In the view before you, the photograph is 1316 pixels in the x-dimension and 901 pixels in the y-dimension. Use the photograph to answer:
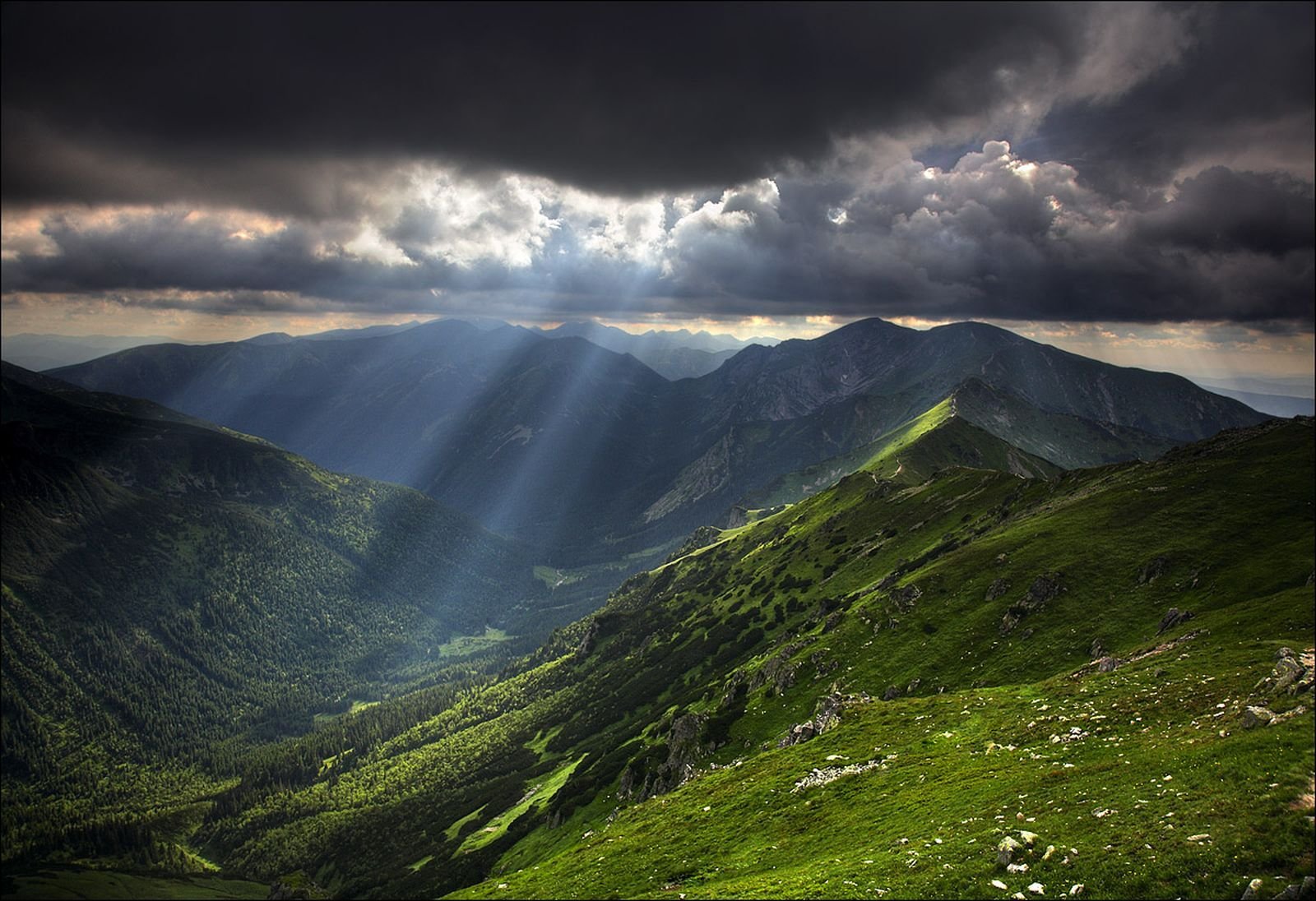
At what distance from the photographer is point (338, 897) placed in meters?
169

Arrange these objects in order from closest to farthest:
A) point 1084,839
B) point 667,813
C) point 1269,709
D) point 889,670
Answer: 1. point 1084,839
2. point 1269,709
3. point 667,813
4. point 889,670

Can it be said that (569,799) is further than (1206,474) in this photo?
Yes

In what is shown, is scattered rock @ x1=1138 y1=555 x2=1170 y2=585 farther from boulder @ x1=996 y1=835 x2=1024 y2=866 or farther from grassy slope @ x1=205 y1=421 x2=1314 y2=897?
boulder @ x1=996 y1=835 x2=1024 y2=866

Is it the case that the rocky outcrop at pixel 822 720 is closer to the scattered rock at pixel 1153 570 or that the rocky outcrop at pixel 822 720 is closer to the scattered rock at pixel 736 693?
the scattered rock at pixel 736 693

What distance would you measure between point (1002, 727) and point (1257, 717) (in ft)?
68.7

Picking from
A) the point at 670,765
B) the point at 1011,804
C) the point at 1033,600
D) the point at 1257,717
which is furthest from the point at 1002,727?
the point at 670,765

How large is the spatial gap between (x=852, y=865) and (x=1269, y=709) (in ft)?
71.7

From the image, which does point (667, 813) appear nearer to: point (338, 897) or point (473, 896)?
point (473, 896)

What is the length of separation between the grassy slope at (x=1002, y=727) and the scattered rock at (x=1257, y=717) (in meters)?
0.87

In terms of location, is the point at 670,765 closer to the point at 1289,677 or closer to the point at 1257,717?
the point at 1257,717

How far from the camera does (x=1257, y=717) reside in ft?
92.4

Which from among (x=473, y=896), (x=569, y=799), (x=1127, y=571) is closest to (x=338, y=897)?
(x=569, y=799)

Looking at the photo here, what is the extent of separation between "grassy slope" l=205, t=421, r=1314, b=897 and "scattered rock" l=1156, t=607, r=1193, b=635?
1.09 metres

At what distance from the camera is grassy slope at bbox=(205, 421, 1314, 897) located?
1002 inches
